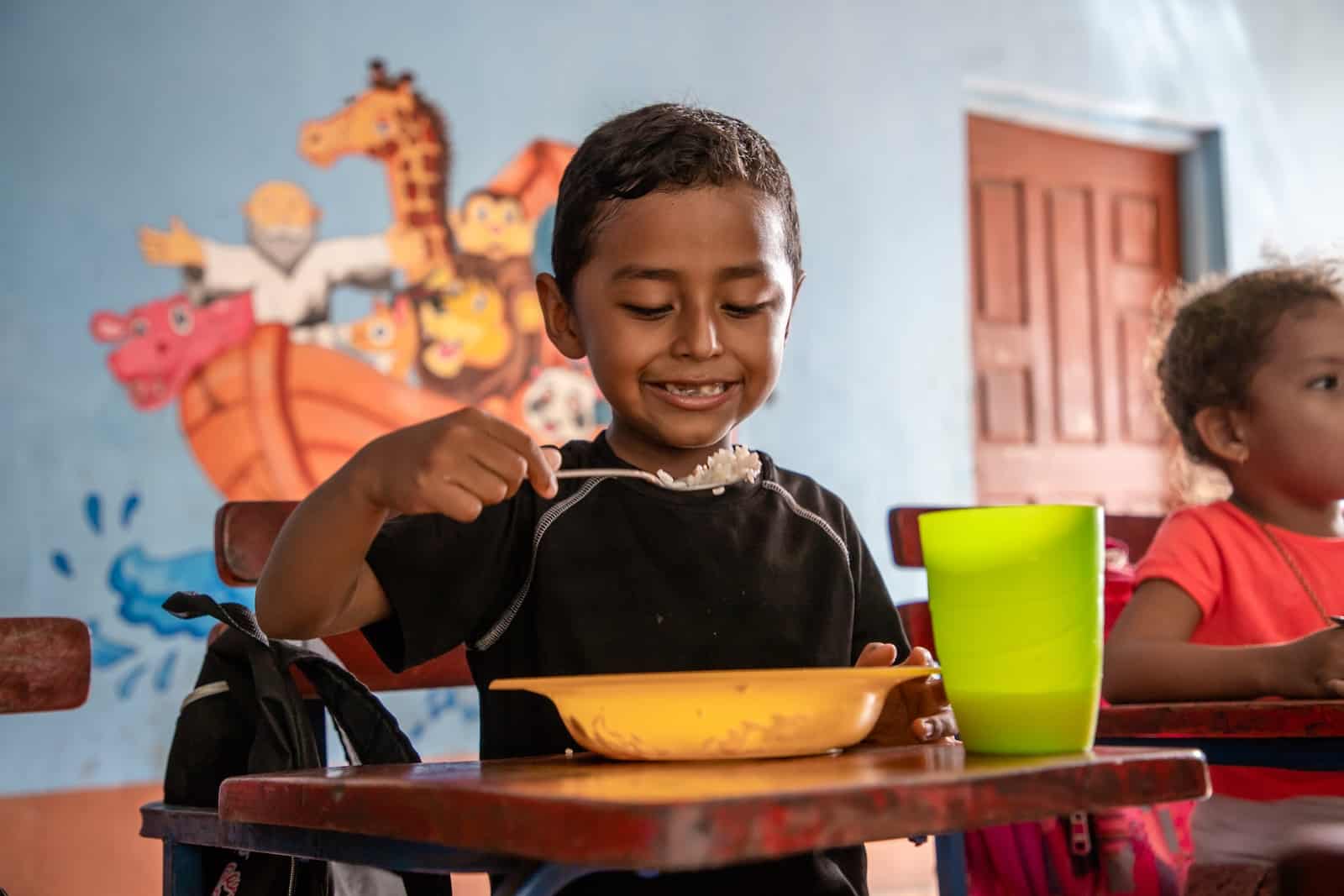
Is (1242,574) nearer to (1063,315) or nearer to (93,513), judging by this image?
(93,513)

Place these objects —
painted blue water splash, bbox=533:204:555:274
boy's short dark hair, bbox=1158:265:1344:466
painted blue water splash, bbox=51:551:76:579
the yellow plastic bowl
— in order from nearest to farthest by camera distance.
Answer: the yellow plastic bowl < boy's short dark hair, bbox=1158:265:1344:466 < painted blue water splash, bbox=51:551:76:579 < painted blue water splash, bbox=533:204:555:274

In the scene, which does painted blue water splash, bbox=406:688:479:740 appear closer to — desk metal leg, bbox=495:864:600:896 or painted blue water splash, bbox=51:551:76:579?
painted blue water splash, bbox=51:551:76:579

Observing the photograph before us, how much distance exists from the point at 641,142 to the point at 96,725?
109 inches

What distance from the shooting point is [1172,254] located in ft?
19.6

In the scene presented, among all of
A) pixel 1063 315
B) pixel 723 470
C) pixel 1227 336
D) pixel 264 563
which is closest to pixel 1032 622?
pixel 723 470

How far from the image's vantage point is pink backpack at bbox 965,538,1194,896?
5.54ft

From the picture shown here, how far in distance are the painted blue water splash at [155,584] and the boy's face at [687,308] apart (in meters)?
2.45

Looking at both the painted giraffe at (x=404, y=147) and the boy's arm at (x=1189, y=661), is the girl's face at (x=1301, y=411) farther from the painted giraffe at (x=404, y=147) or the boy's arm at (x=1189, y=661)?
the painted giraffe at (x=404, y=147)

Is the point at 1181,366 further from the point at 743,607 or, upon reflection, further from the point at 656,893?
the point at 656,893

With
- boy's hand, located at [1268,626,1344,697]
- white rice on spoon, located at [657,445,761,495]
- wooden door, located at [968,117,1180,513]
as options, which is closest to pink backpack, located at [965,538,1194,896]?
boy's hand, located at [1268,626,1344,697]

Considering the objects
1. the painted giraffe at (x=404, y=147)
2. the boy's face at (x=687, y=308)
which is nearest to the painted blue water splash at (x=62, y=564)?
the painted giraffe at (x=404, y=147)

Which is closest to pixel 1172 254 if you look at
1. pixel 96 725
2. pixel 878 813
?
pixel 96 725

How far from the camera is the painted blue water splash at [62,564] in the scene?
360cm

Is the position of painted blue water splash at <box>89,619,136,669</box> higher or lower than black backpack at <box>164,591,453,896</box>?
lower
